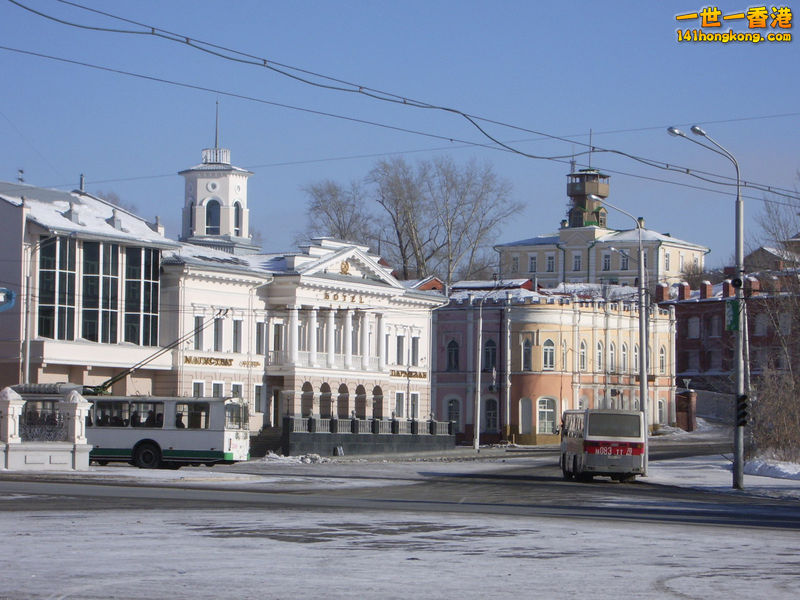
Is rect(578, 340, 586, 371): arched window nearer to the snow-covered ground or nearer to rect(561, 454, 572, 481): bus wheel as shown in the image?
rect(561, 454, 572, 481): bus wheel

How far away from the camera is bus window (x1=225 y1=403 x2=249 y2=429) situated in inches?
1746

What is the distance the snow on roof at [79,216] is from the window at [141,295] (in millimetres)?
795

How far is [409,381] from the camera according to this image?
7356 centimetres

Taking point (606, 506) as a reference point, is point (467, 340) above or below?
above

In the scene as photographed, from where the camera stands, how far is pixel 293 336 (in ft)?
210

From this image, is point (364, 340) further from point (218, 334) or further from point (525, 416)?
point (525, 416)

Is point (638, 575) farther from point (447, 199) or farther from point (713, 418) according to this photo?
point (713, 418)

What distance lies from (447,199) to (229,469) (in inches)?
1826

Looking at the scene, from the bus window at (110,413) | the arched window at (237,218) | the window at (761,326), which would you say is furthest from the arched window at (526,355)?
the bus window at (110,413)

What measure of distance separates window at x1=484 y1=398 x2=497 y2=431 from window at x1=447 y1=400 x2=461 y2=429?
197cm

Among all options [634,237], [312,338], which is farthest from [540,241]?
[312,338]

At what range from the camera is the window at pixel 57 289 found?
53500 millimetres

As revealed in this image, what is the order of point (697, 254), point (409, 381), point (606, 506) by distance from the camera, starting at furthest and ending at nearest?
point (697, 254) < point (409, 381) < point (606, 506)

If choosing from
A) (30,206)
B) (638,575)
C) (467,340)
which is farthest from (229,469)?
(467,340)
